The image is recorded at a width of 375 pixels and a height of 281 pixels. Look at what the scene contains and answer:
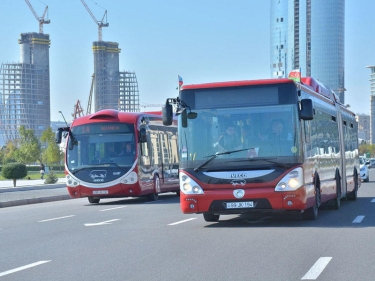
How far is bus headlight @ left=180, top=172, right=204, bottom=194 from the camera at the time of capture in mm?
15554

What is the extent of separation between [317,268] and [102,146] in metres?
18.8

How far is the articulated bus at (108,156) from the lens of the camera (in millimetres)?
27312

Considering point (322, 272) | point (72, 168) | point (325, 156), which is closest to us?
point (322, 272)

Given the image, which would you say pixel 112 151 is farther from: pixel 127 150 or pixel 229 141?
pixel 229 141

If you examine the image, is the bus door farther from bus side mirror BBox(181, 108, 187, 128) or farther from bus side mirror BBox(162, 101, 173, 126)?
bus side mirror BBox(162, 101, 173, 126)

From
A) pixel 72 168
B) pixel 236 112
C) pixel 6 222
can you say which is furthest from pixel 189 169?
pixel 72 168

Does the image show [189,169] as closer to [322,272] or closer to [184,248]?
[184,248]

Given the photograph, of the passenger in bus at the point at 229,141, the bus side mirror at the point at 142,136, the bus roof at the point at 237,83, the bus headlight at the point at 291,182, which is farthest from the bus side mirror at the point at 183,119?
the bus side mirror at the point at 142,136

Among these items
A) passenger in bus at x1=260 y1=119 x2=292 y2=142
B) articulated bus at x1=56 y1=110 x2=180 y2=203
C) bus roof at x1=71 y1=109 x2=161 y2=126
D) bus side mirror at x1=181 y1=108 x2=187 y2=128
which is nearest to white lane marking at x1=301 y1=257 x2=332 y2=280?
passenger in bus at x1=260 y1=119 x2=292 y2=142

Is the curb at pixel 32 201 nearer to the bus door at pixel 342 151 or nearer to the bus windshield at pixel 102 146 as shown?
the bus windshield at pixel 102 146

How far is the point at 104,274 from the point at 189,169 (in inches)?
249

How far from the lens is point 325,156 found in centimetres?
1886

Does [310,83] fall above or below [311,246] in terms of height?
above

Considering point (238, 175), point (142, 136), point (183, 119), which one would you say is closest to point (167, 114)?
point (183, 119)
